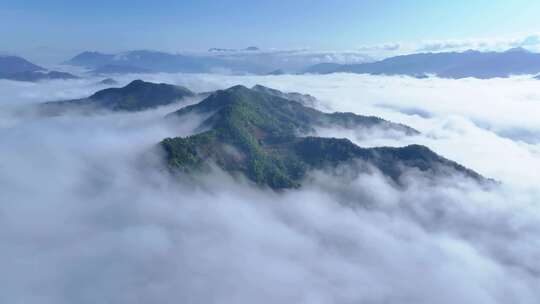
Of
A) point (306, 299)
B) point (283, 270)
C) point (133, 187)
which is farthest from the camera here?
point (133, 187)

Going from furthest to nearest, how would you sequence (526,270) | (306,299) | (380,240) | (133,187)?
1. (133,187)
2. (380,240)
3. (526,270)
4. (306,299)

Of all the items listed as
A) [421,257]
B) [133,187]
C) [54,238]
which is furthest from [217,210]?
[421,257]

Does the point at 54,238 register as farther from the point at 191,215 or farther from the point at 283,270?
the point at 283,270

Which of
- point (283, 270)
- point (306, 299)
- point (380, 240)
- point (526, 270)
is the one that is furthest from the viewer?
point (380, 240)

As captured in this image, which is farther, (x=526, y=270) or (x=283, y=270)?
(x=526, y=270)

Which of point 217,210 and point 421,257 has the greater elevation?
point 217,210

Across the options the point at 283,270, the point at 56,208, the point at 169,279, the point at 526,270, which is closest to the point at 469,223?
the point at 526,270

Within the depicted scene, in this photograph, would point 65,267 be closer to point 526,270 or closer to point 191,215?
point 191,215

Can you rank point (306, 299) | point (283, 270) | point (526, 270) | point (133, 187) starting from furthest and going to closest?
point (133, 187), point (526, 270), point (283, 270), point (306, 299)

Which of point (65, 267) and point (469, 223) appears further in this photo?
point (469, 223)
